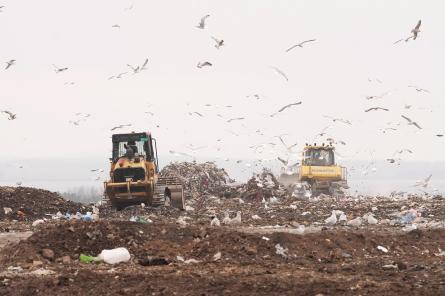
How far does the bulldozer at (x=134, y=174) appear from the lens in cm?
1861

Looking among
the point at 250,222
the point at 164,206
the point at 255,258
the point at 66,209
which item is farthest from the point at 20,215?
the point at 255,258

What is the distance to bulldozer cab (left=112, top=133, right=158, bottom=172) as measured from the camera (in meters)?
19.1

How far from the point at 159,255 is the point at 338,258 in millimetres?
2383

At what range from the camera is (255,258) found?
9.66 metres

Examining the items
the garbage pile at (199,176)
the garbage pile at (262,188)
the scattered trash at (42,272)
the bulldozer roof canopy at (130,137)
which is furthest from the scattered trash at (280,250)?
the garbage pile at (199,176)

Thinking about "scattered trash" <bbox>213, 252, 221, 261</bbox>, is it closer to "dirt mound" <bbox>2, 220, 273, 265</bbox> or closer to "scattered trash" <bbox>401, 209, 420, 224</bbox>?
"dirt mound" <bbox>2, 220, 273, 265</bbox>

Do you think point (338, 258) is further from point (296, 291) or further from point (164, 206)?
point (164, 206)

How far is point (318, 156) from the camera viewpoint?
31578mm

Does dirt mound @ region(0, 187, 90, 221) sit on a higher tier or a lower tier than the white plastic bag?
higher

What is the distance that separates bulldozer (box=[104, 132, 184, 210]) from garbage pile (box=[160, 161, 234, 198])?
9.76m

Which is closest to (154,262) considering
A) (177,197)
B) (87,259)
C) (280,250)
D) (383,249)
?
(87,259)

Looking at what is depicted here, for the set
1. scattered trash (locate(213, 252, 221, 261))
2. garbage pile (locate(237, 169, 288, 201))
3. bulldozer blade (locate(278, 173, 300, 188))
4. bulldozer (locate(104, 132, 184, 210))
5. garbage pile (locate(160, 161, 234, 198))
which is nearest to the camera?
scattered trash (locate(213, 252, 221, 261))

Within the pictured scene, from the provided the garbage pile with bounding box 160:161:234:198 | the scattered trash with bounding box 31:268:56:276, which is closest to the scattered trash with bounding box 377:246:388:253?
the scattered trash with bounding box 31:268:56:276

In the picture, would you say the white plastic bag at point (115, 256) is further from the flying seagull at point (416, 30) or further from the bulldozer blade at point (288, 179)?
the bulldozer blade at point (288, 179)
